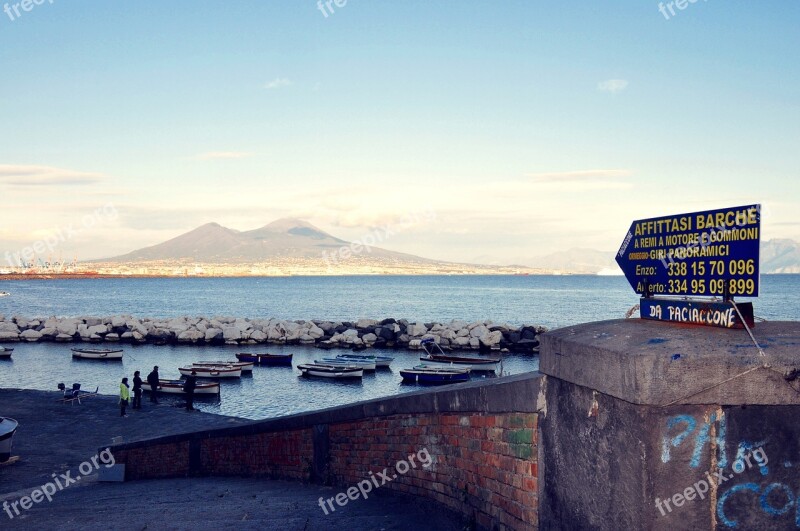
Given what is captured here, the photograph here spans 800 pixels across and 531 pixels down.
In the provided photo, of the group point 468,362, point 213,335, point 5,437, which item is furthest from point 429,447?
point 213,335

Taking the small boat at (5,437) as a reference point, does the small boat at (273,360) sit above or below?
below

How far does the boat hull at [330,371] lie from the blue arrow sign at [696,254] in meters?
37.6

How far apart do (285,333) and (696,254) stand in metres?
57.7

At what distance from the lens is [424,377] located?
4125cm

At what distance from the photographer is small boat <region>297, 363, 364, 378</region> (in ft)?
139

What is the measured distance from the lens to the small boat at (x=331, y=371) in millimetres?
42438

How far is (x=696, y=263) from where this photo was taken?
4824mm

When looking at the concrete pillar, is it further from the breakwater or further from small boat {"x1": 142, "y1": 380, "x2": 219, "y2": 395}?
the breakwater

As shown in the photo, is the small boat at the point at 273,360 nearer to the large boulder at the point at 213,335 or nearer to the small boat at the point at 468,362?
the small boat at the point at 468,362

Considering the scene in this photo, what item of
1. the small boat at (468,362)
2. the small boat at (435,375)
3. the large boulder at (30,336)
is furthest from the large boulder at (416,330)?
the large boulder at (30,336)

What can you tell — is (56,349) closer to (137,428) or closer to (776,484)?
(137,428)

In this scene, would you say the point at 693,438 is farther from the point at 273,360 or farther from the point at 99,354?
the point at 99,354

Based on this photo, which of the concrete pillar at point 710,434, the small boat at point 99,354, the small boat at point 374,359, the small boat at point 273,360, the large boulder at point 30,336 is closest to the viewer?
the concrete pillar at point 710,434

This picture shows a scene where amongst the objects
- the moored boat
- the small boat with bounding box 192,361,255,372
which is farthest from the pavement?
the moored boat
